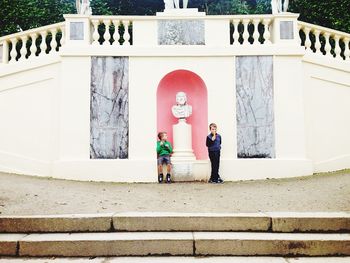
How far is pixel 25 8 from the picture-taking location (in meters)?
18.4

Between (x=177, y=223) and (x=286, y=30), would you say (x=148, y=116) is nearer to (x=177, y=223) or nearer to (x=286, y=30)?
(x=286, y=30)

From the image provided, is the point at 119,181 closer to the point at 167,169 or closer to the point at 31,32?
the point at 167,169

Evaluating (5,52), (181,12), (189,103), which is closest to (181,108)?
(189,103)

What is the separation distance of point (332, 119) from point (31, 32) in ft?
27.7

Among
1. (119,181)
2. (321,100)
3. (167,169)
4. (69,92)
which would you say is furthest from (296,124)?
(69,92)

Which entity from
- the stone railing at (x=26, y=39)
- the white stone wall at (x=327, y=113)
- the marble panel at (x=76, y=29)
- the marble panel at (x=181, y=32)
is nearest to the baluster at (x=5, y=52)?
the stone railing at (x=26, y=39)

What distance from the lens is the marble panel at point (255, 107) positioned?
990 centimetres

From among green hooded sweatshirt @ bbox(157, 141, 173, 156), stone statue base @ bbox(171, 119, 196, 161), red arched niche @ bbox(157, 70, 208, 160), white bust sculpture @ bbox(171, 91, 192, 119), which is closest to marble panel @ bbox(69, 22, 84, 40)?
red arched niche @ bbox(157, 70, 208, 160)

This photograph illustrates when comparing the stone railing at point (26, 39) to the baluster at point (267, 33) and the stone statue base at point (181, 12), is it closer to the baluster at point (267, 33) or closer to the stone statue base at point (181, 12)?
the stone statue base at point (181, 12)

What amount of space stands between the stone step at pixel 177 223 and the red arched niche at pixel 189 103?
5.53 metres

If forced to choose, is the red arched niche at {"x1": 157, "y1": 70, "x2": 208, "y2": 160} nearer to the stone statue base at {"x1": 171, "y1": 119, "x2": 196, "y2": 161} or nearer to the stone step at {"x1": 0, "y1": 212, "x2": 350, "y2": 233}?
the stone statue base at {"x1": 171, "y1": 119, "x2": 196, "y2": 161}

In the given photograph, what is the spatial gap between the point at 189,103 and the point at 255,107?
1.81 metres

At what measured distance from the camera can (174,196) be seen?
7176 mm

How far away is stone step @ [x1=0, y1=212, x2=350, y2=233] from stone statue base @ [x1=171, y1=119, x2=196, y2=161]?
5.01m
